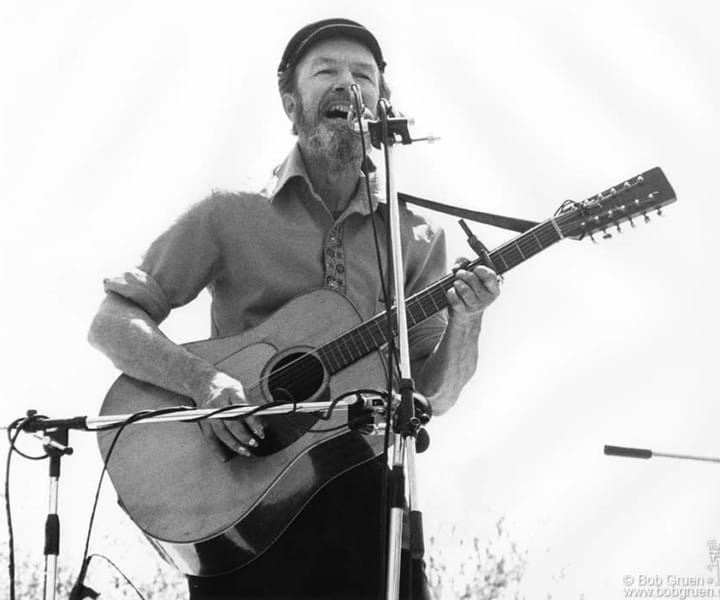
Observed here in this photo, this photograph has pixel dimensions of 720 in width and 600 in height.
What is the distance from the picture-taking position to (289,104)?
3.29m

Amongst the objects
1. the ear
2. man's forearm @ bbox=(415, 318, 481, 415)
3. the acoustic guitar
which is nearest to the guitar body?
the acoustic guitar

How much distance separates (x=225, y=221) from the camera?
298 cm

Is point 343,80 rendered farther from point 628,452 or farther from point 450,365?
point 628,452

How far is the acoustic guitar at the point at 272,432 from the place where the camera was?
103 inches

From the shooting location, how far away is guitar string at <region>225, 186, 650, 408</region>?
2797 mm

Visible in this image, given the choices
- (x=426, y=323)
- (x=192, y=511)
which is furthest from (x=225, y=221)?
(x=192, y=511)

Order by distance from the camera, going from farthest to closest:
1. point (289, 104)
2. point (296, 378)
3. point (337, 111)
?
point (289, 104) < point (337, 111) < point (296, 378)

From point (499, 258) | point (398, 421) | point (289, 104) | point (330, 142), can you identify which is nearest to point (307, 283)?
point (330, 142)

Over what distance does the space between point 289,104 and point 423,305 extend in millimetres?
823

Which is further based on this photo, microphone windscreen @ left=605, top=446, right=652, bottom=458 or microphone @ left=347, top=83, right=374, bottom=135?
microphone windscreen @ left=605, top=446, right=652, bottom=458

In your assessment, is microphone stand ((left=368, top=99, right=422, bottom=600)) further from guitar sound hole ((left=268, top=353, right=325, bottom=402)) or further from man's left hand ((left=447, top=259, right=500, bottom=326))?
guitar sound hole ((left=268, top=353, right=325, bottom=402))

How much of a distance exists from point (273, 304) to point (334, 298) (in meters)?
0.18

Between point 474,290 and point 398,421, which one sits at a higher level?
point 474,290

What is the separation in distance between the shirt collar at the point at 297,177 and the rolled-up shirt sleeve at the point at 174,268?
0.19 meters
